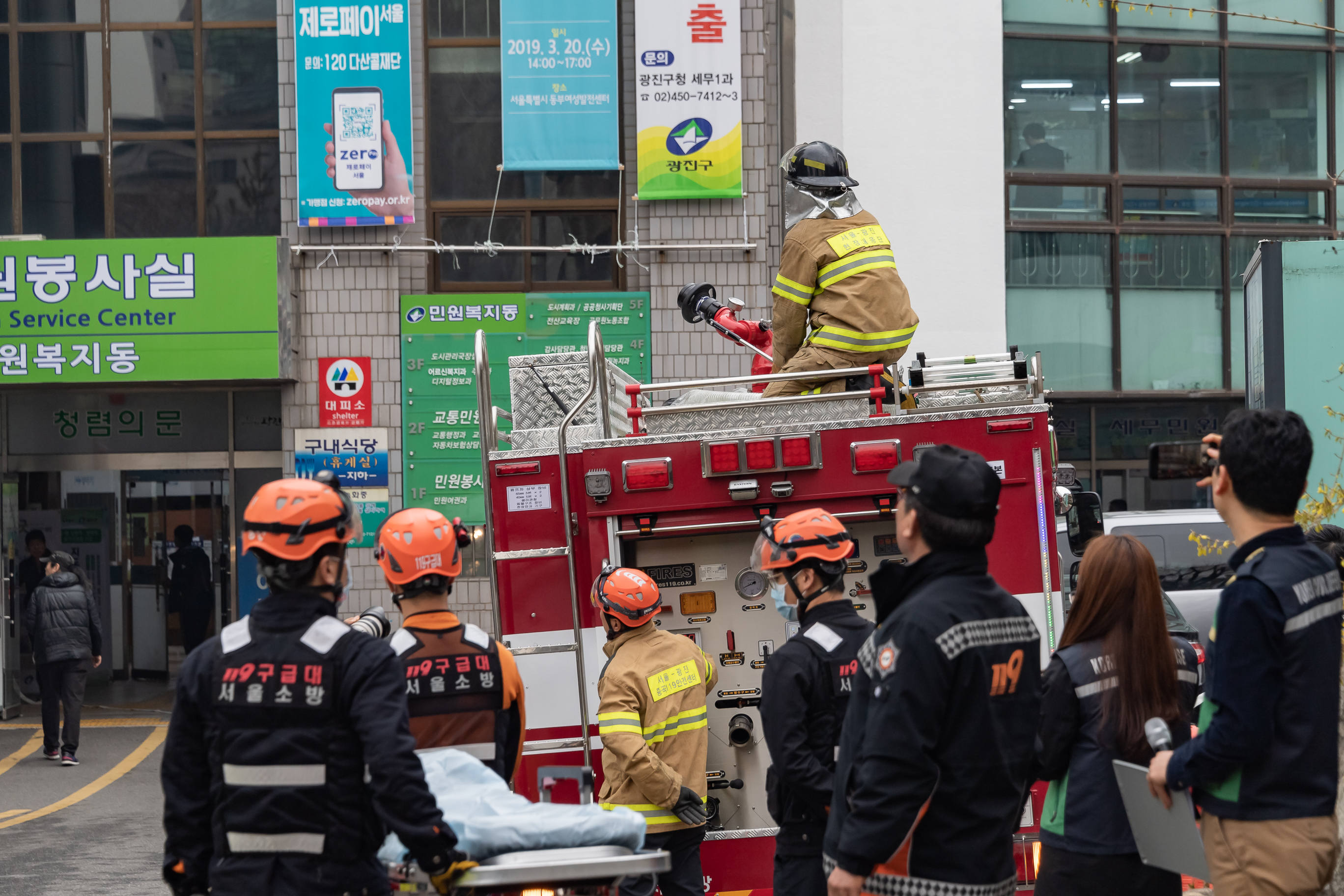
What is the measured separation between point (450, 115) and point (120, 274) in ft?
12.1

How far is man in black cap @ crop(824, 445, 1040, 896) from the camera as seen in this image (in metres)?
3.18

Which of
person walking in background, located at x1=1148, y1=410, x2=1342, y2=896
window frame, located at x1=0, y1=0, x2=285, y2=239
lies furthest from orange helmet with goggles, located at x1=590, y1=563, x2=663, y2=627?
window frame, located at x1=0, y1=0, x2=285, y2=239

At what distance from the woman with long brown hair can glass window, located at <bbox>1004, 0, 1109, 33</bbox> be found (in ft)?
43.1

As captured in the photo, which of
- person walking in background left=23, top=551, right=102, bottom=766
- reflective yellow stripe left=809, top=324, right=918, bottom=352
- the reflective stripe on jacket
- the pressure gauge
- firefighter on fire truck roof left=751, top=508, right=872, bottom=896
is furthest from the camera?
person walking in background left=23, top=551, right=102, bottom=766

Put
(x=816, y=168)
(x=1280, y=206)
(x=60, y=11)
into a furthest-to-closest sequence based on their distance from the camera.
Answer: (x=1280, y=206) → (x=60, y=11) → (x=816, y=168)

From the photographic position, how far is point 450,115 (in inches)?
551

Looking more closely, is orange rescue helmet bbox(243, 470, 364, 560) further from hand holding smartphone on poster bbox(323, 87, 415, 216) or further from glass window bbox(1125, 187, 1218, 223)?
glass window bbox(1125, 187, 1218, 223)

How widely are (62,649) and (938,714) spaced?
10239mm

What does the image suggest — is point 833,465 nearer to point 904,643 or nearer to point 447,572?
point 447,572

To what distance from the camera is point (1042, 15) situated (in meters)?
15.8

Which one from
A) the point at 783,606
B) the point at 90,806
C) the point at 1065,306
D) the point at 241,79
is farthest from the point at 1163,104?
the point at 90,806

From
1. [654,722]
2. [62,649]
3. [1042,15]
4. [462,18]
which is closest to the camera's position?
[654,722]

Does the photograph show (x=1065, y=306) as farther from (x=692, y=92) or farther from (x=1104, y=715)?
(x=1104, y=715)

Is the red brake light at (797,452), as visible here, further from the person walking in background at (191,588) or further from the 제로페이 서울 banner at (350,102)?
the person walking in background at (191,588)
